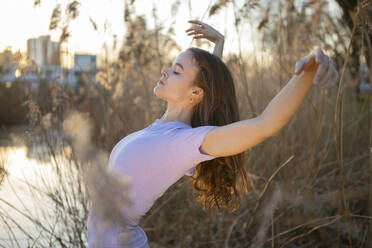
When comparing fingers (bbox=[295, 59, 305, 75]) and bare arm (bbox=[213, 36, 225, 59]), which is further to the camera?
bare arm (bbox=[213, 36, 225, 59])

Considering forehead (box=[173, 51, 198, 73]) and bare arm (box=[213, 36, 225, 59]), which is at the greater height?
bare arm (box=[213, 36, 225, 59])

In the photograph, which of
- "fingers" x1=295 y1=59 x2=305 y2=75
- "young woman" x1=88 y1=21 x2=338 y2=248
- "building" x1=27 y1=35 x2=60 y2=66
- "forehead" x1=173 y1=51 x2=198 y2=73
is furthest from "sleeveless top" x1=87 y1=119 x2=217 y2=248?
"building" x1=27 y1=35 x2=60 y2=66

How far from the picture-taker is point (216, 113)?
1452mm

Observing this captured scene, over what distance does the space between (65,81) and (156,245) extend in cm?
122

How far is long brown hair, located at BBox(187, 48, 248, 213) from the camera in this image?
1443 millimetres

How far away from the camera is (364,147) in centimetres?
348

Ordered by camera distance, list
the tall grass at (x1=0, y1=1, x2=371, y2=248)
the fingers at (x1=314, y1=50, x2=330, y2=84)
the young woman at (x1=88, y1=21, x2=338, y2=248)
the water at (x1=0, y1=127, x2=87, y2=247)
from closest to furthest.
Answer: the fingers at (x1=314, y1=50, x2=330, y2=84) < the young woman at (x1=88, y1=21, x2=338, y2=248) < the water at (x1=0, y1=127, x2=87, y2=247) < the tall grass at (x1=0, y1=1, x2=371, y2=248)

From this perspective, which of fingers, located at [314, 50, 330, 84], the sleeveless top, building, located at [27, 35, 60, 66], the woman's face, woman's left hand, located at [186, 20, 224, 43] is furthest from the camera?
building, located at [27, 35, 60, 66]

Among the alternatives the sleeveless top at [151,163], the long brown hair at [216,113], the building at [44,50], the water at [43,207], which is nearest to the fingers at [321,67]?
the sleeveless top at [151,163]

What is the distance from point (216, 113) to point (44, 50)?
1494 millimetres

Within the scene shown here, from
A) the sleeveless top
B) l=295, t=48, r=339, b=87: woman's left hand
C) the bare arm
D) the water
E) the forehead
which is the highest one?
the bare arm

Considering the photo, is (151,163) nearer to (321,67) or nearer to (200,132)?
(200,132)

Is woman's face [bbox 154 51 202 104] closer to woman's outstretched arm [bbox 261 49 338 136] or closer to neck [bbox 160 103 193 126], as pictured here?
neck [bbox 160 103 193 126]

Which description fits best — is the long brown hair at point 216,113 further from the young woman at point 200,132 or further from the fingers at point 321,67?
the fingers at point 321,67
